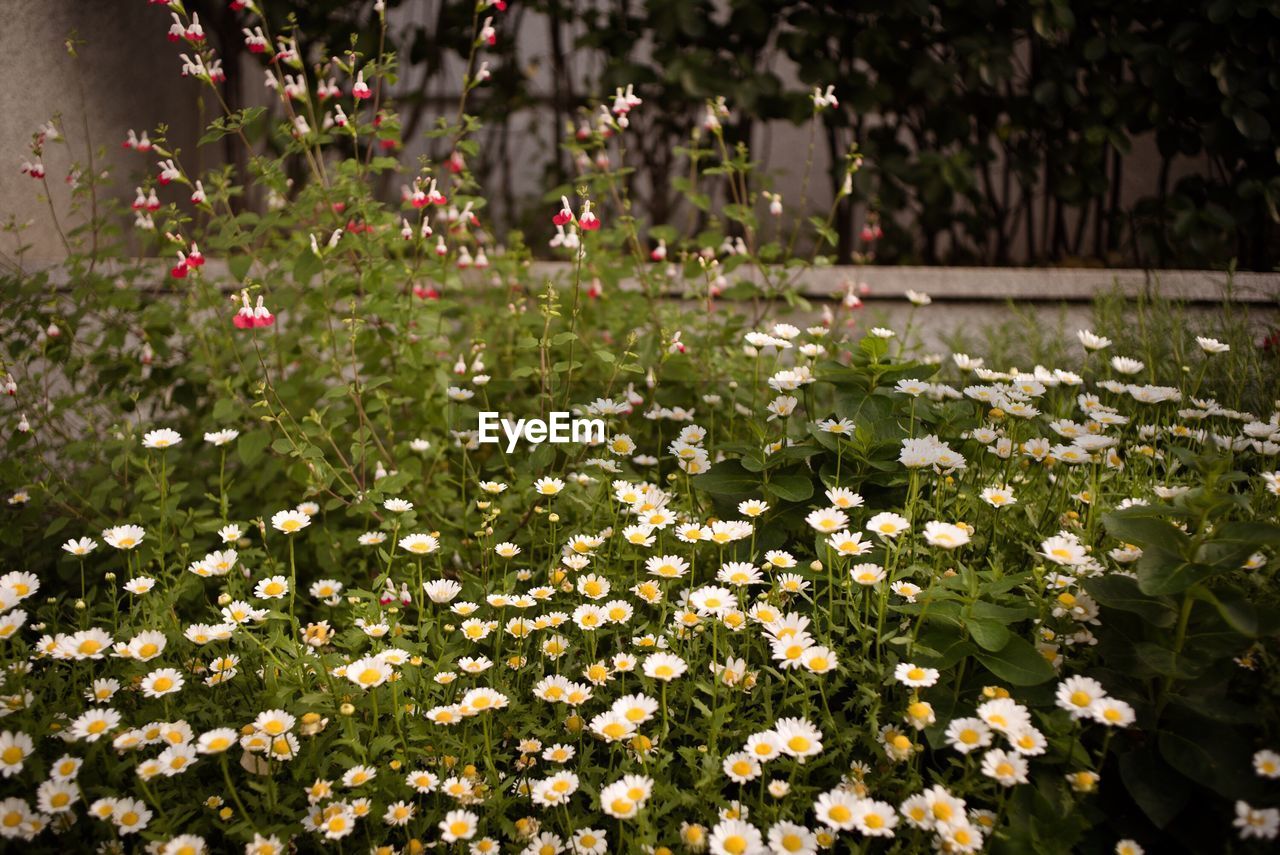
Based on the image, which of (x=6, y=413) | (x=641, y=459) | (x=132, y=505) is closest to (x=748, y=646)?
(x=641, y=459)

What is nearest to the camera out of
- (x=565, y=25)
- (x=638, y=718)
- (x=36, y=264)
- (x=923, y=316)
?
(x=638, y=718)

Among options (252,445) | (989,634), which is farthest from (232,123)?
(989,634)

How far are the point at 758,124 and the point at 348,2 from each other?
2.10 m

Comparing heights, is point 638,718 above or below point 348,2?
below

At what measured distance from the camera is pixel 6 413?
82.7 inches

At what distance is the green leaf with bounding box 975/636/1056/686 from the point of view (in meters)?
1.26

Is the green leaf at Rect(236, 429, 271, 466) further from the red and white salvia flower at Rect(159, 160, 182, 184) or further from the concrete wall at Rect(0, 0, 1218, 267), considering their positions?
the concrete wall at Rect(0, 0, 1218, 267)

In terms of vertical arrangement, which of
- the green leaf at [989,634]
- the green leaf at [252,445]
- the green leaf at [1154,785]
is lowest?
the green leaf at [1154,785]

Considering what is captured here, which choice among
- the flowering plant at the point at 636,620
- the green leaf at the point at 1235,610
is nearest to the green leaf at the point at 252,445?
the flowering plant at the point at 636,620

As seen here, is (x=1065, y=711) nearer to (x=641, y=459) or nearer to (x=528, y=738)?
(x=528, y=738)

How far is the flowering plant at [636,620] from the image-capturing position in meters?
1.21

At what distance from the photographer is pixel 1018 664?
50.9 inches

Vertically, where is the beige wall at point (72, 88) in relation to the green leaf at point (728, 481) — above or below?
above

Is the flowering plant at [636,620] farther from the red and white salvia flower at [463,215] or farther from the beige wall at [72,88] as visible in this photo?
the beige wall at [72,88]
